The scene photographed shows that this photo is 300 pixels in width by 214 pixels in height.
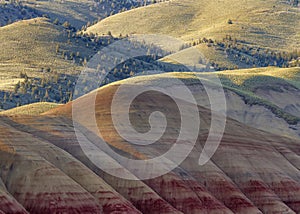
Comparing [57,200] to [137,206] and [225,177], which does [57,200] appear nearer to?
[137,206]

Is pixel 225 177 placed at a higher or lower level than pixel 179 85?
higher

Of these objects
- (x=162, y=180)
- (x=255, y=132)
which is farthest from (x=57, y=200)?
(x=255, y=132)

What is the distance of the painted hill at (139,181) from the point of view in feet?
208

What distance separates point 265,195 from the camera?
83.1 metres

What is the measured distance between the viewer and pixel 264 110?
161500 mm

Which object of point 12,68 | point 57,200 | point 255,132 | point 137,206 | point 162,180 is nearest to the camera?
point 57,200

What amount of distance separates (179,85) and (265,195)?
8101 cm

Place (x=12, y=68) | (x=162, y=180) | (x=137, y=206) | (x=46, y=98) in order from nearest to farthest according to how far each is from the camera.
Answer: (x=137, y=206), (x=162, y=180), (x=46, y=98), (x=12, y=68)

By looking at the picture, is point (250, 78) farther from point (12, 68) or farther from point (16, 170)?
point (16, 170)

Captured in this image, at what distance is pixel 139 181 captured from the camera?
234ft

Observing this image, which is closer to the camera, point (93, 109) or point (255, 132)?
point (93, 109)

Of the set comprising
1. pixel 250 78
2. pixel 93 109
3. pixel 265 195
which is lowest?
pixel 250 78

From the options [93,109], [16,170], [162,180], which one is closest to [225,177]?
[162,180]

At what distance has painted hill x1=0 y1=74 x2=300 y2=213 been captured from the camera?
63250 millimetres
